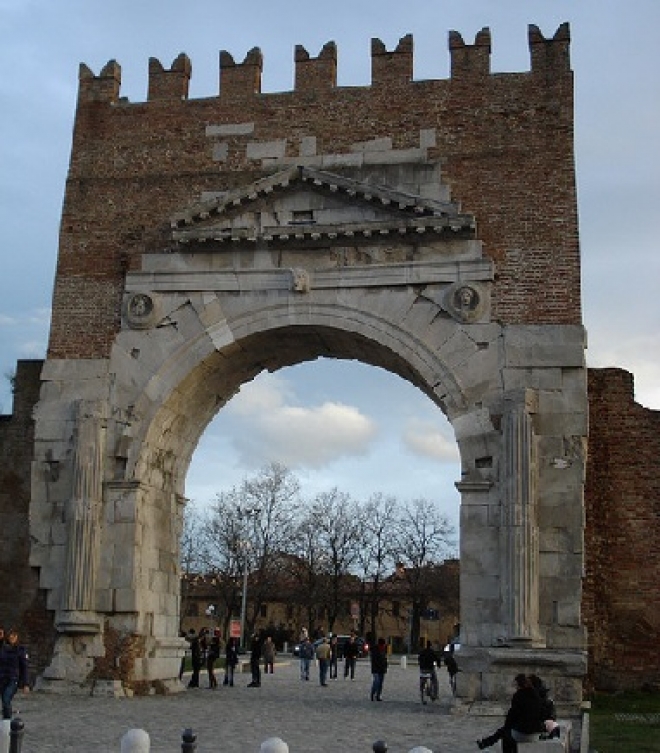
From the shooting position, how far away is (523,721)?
9820mm

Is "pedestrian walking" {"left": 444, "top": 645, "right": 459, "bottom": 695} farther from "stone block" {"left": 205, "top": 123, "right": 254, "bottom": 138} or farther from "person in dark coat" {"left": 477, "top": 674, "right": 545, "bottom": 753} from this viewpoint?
"stone block" {"left": 205, "top": 123, "right": 254, "bottom": 138}

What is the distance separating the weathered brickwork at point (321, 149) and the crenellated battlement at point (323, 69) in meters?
0.02

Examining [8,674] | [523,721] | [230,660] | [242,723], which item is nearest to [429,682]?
[230,660]

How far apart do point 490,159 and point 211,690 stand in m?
11.1

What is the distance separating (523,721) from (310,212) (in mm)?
10475

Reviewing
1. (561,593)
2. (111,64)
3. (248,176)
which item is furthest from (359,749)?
(111,64)

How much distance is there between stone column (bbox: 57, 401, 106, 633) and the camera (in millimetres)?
17000

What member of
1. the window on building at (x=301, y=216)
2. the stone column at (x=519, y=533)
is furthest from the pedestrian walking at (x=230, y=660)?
the window on building at (x=301, y=216)

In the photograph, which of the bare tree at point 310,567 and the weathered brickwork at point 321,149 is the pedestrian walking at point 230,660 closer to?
the weathered brickwork at point 321,149

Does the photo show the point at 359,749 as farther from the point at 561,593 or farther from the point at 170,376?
the point at 170,376

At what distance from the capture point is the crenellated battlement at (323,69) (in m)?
18.5

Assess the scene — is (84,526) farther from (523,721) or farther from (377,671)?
(523,721)

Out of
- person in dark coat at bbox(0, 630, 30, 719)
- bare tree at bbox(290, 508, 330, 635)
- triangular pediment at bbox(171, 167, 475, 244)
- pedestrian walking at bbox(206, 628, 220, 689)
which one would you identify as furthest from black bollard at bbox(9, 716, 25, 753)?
bare tree at bbox(290, 508, 330, 635)

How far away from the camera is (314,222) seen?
18.2 meters
